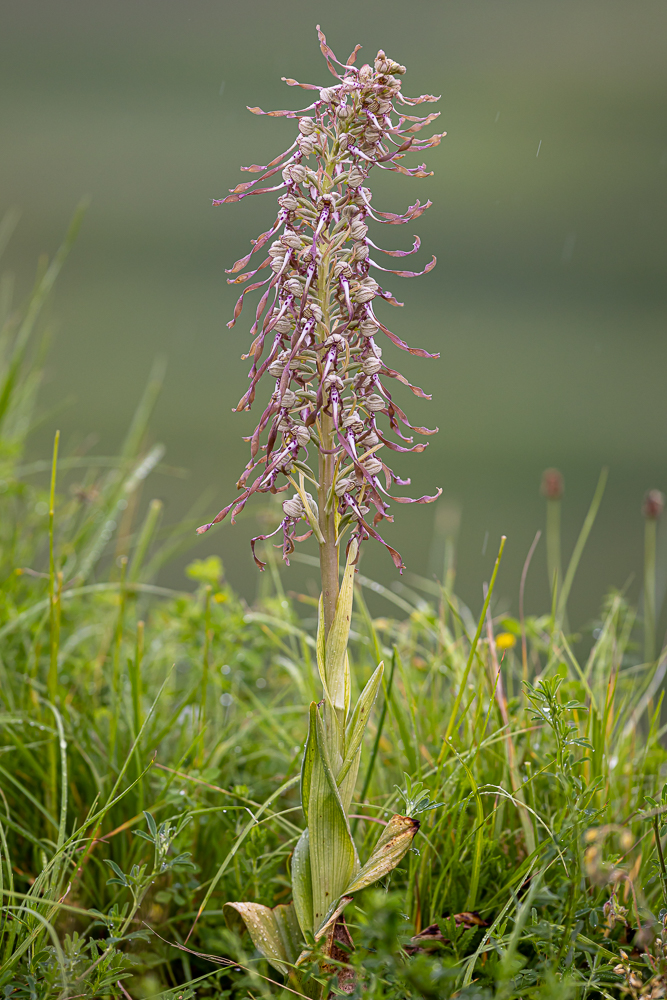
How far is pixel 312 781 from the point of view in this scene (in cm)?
76

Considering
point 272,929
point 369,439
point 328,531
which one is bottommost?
point 272,929

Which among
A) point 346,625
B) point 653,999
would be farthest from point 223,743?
point 653,999

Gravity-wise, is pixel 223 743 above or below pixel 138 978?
above

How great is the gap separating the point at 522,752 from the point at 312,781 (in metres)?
0.51

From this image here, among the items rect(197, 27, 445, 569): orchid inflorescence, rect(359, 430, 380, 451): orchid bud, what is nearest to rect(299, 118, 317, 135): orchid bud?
rect(197, 27, 445, 569): orchid inflorescence

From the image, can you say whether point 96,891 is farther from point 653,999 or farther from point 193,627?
point 653,999

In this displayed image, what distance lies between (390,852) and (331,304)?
1.98 ft

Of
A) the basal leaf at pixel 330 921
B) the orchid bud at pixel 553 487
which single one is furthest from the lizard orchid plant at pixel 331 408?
the orchid bud at pixel 553 487

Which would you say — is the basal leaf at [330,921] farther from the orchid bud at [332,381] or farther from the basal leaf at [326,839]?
the orchid bud at [332,381]

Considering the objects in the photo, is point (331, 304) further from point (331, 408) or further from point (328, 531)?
point (328, 531)

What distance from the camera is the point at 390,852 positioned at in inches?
29.6

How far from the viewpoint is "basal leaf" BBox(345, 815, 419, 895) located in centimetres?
74

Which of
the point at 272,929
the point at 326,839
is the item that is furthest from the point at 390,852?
the point at 272,929

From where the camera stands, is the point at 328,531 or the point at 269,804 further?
the point at 269,804
